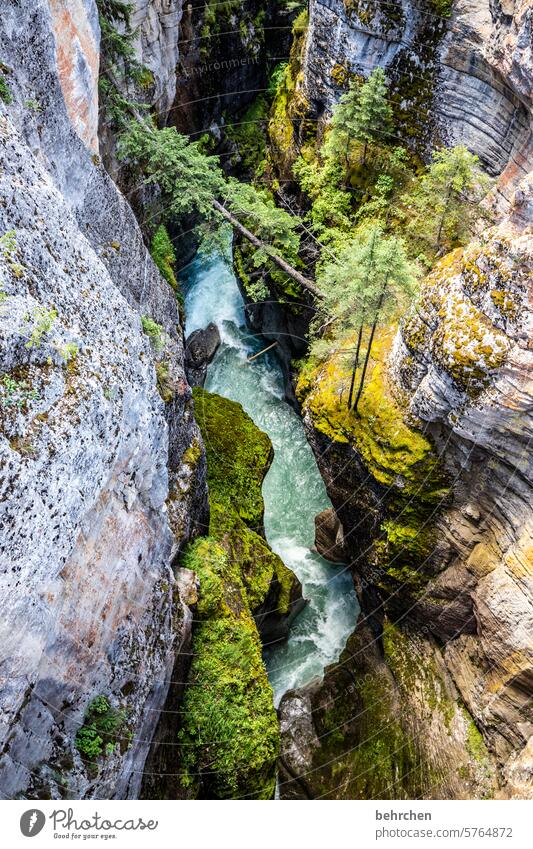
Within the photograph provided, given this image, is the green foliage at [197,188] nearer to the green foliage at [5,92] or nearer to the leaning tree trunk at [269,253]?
the leaning tree trunk at [269,253]

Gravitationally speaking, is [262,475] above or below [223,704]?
above

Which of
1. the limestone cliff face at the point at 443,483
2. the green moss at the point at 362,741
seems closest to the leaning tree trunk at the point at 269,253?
the limestone cliff face at the point at 443,483

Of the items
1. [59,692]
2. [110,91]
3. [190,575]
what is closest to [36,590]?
[59,692]

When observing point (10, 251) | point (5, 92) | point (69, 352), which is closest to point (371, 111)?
point (5, 92)

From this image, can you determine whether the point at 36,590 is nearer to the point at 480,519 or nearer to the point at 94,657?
the point at 94,657

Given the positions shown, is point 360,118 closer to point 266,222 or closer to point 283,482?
point 266,222
